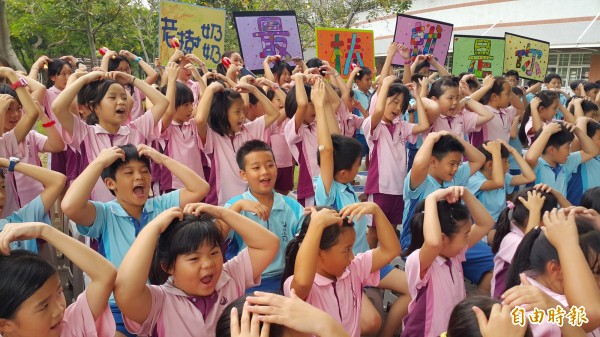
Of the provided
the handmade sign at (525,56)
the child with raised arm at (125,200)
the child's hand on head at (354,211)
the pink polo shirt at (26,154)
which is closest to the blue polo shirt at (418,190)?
the child's hand on head at (354,211)

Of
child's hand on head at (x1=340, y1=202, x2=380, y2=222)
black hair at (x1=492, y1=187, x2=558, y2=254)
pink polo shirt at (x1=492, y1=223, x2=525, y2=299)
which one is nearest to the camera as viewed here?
child's hand on head at (x1=340, y1=202, x2=380, y2=222)

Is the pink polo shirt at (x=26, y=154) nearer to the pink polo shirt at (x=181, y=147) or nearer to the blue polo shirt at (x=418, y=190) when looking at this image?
the pink polo shirt at (x=181, y=147)

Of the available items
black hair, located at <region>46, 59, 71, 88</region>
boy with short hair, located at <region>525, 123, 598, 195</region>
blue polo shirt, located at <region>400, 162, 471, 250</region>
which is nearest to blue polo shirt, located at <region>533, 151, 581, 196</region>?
boy with short hair, located at <region>525, 123, 598, 195</region>

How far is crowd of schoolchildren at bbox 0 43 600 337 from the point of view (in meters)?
1.86

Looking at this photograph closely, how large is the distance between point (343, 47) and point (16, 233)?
21.6 feet

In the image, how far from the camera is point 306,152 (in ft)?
15.0

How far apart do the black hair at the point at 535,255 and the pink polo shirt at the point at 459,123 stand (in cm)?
302

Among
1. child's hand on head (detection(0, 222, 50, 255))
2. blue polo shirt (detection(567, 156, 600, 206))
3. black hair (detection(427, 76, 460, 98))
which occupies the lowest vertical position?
blue polo shirt (detection(567, 156, 600, 206))

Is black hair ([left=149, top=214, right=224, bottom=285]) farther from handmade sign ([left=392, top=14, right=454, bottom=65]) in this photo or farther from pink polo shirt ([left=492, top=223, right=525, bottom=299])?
handmade sign ([left=392, top=14, right=454, bottom=65])

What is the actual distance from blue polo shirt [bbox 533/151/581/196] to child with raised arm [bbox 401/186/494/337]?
217cm

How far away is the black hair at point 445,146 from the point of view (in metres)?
3.73

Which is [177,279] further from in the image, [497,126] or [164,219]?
[497,126]

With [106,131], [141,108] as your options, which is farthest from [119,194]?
[141,108]

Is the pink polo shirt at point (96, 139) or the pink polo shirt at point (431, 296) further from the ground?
the pink polo shirt at point (96, 139)
